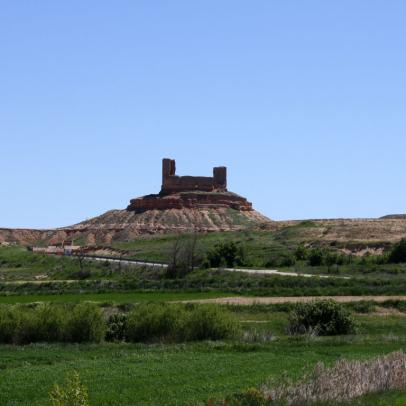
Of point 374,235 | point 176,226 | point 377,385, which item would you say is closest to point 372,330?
point 377,385

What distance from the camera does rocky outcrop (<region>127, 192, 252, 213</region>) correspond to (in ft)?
485

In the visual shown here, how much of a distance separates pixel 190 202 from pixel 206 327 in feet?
399

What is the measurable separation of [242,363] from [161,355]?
276 cm

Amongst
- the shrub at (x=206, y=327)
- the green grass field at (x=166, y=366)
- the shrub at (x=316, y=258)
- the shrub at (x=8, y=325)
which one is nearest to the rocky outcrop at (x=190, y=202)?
the shrub at (x=316, y=258)

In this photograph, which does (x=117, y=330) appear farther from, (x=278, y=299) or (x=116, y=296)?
(x=116, y=296)

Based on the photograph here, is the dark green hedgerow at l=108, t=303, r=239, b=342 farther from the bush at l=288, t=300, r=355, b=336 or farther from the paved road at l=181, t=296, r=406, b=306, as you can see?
the paved road at l=181, t=296, r=406, b=306

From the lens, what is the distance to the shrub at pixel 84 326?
89.7 feet

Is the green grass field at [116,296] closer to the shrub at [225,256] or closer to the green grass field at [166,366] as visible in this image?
the green grass field at [166,366]

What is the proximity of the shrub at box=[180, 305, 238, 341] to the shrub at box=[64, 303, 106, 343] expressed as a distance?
2.79 meters

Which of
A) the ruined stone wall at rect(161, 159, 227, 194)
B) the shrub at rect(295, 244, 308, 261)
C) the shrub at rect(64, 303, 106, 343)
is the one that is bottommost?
the shrub at rect(64, 303, 106, 343)

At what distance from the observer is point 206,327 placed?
27.6 metres

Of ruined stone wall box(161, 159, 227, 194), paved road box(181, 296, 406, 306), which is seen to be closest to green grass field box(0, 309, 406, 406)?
paved road box(181, 296, 406, 306)

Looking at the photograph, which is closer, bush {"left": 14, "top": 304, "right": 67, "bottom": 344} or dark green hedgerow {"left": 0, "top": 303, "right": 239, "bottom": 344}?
dark green hedgerow {"left": 0, "top": 303, "right": 239, "bottom": 344}

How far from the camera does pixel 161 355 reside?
73.2 feet
